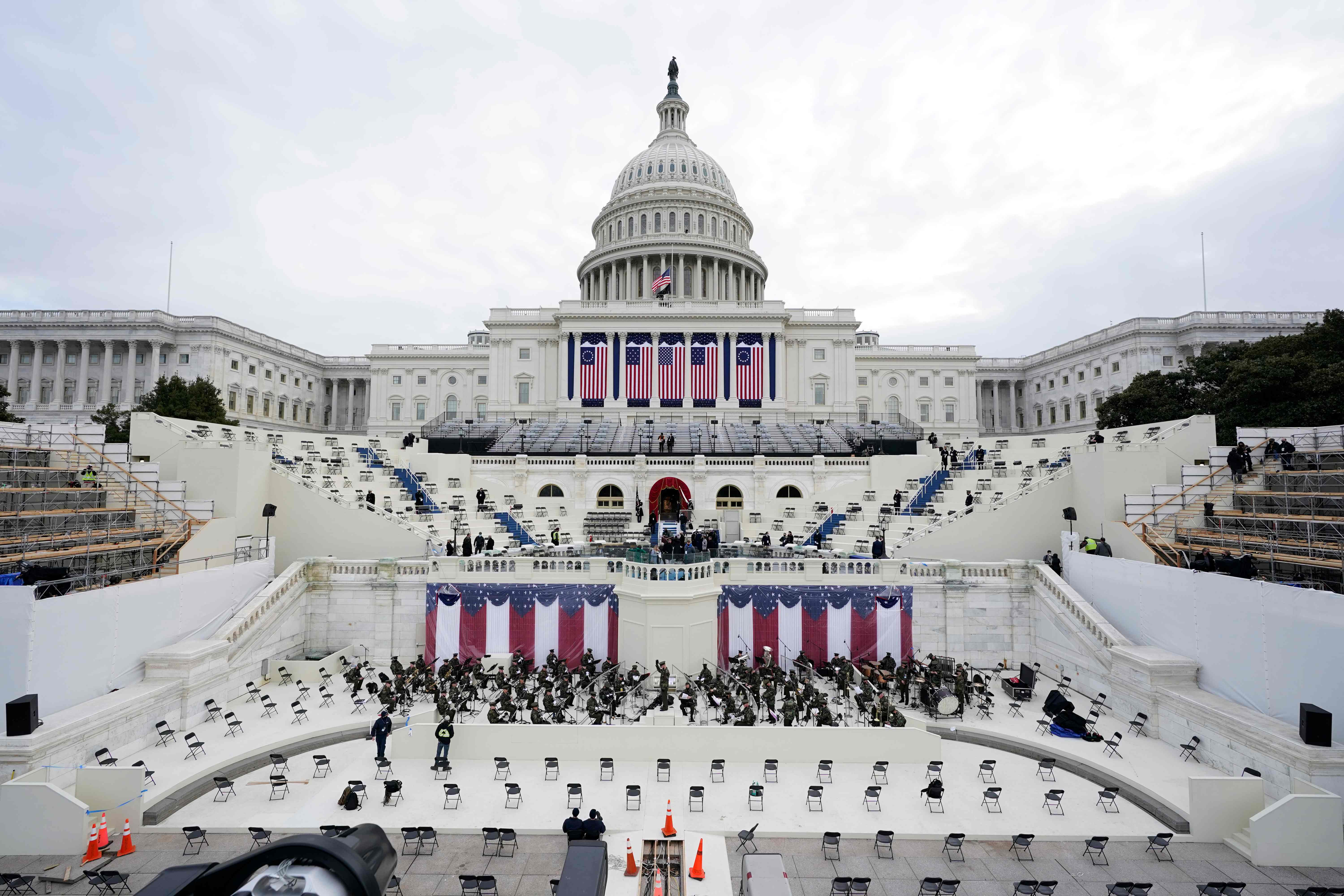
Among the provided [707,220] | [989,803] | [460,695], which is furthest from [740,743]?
[707,220]

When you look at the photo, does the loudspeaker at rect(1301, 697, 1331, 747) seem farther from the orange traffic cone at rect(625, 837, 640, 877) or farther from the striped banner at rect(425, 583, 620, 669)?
the striped banner at rect(425, 583, 620, 669)

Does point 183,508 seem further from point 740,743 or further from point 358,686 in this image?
point 740,743

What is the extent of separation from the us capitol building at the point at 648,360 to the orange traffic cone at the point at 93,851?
53379 millimetres

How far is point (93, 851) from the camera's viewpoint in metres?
13.4

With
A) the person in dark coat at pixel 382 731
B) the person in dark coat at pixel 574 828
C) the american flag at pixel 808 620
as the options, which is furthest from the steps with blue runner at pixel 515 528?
the person in dark coat at pixel 574 828

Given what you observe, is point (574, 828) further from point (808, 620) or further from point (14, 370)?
point (14, 370)

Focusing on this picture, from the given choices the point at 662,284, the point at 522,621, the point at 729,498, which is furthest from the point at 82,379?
the point at 522,621

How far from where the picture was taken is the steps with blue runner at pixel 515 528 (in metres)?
34.3

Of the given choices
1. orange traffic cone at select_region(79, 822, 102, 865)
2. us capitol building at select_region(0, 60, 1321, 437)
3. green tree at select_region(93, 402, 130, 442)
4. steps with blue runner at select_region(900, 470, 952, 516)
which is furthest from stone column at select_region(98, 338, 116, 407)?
steps with blue runner at select_region(900, 470, 952, 516)

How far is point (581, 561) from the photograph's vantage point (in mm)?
25234

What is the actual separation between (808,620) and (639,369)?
48.5 meters

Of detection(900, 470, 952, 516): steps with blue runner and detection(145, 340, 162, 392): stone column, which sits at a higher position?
detection(145, 340, 162, 392): stone column

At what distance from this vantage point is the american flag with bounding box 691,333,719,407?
6962 cm

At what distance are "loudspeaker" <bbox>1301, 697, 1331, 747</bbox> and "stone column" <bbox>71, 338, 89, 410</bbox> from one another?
9607 cm
